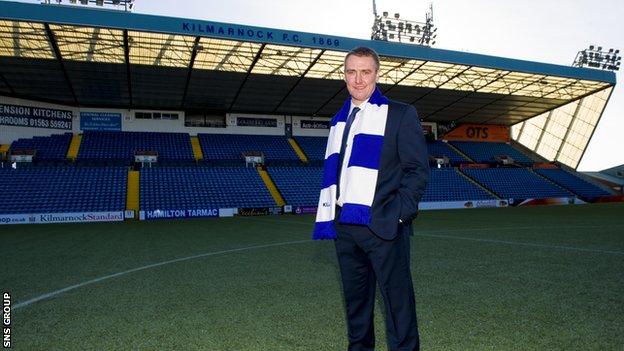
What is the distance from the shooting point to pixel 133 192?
2653cm

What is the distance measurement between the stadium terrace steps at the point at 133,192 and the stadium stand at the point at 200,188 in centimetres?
34

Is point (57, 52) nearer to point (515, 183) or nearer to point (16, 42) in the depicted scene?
point (16, 42)

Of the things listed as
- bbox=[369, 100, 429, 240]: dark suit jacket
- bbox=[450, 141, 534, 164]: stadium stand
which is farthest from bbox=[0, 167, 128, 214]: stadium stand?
bbox=[450, 141, 534, 164]: stadium stand

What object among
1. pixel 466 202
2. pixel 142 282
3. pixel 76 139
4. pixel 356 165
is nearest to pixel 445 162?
pixel 466 202

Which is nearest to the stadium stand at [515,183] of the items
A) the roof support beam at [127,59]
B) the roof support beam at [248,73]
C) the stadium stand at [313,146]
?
the stadium stand at [313,146]

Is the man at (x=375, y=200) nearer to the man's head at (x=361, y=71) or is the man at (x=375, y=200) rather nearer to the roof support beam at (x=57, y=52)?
the man's head at (x=361, y=71)

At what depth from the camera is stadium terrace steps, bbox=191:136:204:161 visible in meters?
31.9

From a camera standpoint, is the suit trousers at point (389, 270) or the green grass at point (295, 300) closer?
the suit trousers at point (389, 270)

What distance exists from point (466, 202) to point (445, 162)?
694 centimetres

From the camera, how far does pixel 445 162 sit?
3800 centimetres

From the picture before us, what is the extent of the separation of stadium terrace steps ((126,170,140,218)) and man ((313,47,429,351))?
79.3ft

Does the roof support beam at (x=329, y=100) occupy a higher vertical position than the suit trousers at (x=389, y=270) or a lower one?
higher

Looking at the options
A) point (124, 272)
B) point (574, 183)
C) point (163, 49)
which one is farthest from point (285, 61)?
point (574, 183)

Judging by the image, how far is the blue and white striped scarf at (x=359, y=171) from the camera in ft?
8.41
